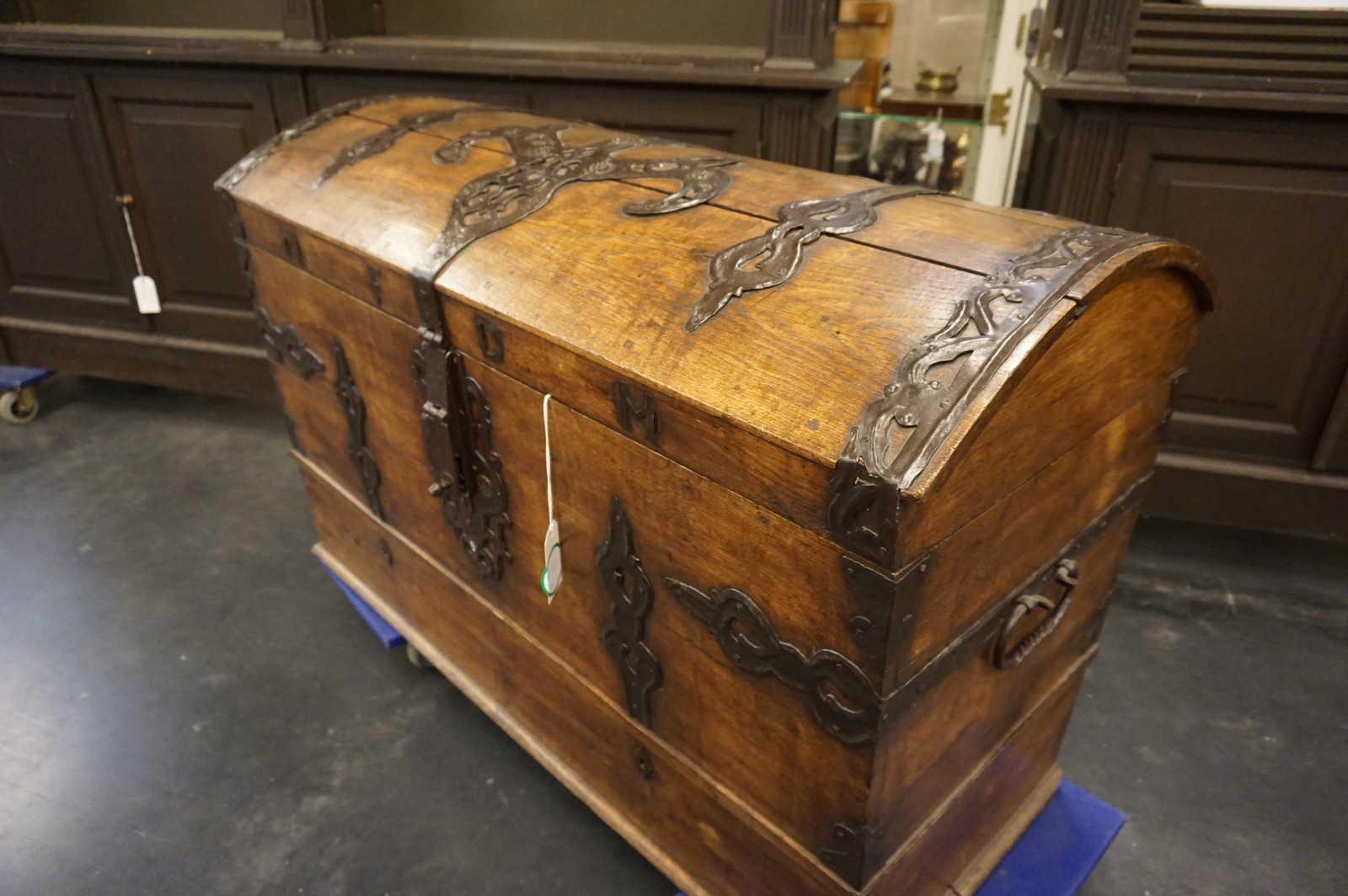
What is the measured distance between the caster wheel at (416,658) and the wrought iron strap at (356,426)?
0.33 metres

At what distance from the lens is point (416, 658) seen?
192 cm

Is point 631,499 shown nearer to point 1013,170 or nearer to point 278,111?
point 278,111

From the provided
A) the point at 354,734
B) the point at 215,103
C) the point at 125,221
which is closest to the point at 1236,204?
the point at 354,734

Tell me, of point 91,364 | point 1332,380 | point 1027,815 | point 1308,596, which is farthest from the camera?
point 91,364

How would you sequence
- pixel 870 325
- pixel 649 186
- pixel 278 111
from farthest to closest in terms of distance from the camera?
pixel 278 111, pixel 649 186, pixel 870 325

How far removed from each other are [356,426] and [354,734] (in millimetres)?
662

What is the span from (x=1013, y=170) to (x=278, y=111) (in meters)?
2.51

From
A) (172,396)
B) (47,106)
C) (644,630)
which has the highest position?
(47,106)

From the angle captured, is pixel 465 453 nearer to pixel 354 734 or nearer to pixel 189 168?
pixel 354 734

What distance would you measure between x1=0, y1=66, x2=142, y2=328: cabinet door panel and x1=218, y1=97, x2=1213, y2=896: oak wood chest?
1.58 metres

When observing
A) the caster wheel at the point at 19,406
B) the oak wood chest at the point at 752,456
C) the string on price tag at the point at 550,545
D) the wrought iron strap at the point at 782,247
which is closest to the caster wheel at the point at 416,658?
the oak wood chest at the point at 752,456

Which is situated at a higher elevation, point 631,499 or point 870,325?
point 870,325

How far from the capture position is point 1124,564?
7.49ft

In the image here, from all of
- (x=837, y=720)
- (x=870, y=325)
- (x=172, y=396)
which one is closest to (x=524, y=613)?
(x=837, y=720)
